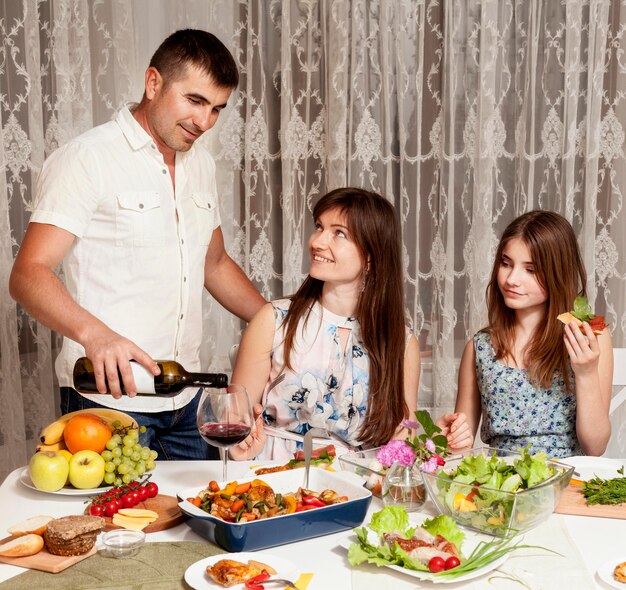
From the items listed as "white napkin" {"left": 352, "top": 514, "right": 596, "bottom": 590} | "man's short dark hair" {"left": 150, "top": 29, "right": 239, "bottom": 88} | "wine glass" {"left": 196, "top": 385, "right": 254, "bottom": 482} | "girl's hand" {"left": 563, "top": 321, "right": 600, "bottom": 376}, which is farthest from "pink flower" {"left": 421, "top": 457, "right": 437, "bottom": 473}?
"man's short dark hair" {"left": 150, "top": 29, "right": 239, "bottom": 88}

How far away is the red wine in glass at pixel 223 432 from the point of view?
157 centimetres

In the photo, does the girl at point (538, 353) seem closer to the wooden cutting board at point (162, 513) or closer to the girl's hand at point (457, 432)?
the girl's hand at point (457, 432)

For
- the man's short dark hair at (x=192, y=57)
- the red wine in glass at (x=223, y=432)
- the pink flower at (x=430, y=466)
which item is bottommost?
the pink flower at (x=430, y=466)

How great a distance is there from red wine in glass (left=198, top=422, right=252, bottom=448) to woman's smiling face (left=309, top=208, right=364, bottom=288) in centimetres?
78

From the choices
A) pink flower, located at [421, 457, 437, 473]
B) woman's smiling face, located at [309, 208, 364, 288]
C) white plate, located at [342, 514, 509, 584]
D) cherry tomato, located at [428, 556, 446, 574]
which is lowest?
white plate, located at [342, 514, 509, 584]

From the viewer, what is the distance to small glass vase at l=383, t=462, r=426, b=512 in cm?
161

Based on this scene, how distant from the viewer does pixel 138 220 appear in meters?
2.29

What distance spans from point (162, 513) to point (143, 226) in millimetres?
970

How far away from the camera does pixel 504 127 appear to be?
124 inches

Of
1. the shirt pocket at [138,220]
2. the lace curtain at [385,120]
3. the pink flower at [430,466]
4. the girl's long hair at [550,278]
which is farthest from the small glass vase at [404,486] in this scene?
the lace curtain at [385,120]

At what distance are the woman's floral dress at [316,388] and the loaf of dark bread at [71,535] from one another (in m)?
0.88

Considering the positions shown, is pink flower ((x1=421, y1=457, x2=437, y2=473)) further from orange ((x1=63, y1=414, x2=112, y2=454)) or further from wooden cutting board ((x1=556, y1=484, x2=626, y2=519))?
orange ((x1=63, y1=414, x2=112, y2=454))

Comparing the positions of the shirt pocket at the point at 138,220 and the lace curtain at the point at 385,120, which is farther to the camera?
the lace curtain at the point at 385,120

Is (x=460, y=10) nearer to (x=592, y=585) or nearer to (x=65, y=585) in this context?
(x=592, y=585)
